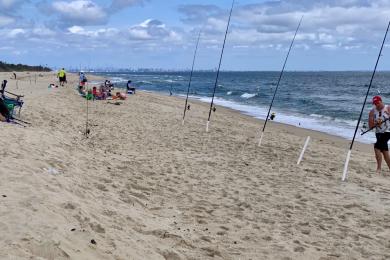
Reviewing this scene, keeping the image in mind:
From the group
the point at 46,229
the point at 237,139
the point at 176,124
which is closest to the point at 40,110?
the point at 176,124

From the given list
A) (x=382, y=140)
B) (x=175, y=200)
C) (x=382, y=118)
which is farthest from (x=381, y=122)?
(x=175, y=200)

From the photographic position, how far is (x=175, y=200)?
23.5 ft

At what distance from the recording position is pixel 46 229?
13.6 feet

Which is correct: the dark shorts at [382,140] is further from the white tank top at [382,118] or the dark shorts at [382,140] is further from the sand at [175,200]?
the sand at [175,200]

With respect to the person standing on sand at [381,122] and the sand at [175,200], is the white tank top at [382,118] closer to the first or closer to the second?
the person standing on sand at [381,122]

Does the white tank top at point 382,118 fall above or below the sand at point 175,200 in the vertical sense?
above

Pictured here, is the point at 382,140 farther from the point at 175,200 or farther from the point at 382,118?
the point at 175,200

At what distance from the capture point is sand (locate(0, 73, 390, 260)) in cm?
450

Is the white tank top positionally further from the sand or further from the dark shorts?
the sand

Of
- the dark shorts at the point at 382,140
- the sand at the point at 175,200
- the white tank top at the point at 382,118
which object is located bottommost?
the sand at the point at 175,200

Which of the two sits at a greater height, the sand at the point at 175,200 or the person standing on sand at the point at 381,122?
the person standing on sand at the point at 381,122

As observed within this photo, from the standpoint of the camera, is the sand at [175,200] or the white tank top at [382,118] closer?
the sand at [175,200]

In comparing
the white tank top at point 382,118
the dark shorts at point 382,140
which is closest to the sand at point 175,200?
the dark shorts at point 382,140

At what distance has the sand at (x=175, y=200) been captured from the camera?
4500 millimetres
